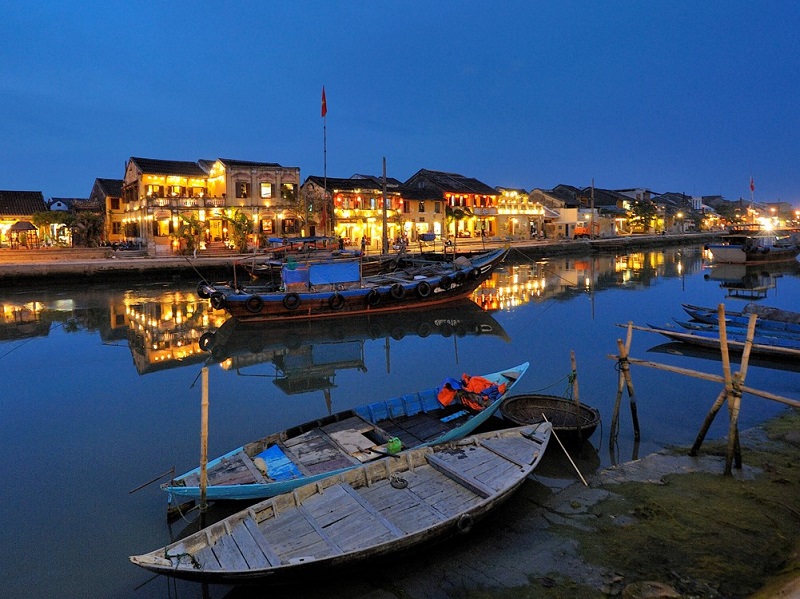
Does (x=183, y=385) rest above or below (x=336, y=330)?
below

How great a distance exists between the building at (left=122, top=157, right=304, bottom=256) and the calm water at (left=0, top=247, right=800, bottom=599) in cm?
1242

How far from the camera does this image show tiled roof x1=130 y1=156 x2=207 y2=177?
42.4 m

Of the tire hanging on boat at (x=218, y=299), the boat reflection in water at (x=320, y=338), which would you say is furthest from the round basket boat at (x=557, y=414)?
the tire hanging on boat at (x=218, y=299)

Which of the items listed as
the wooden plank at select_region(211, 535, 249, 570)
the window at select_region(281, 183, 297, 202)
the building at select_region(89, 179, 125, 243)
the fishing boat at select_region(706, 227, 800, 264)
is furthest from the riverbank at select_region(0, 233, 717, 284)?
the wooden plank at select_region(211, 535, 249, 570)

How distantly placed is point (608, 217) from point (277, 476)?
7516cm

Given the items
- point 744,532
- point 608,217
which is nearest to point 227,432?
point 744,532

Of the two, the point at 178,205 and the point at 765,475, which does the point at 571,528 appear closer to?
the point at 765,475

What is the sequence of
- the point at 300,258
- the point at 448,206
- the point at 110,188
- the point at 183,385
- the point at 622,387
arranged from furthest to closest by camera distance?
the point at 448,206
the point at 110,188
the point at 300,258
the point at 183,385
the point at 622,387

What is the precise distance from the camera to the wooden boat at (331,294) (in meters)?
23.1

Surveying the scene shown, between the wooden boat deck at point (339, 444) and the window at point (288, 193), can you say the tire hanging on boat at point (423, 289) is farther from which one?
the window at point (288, 193)

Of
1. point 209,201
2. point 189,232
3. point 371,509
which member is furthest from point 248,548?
point 209,201

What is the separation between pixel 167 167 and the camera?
44188 mm

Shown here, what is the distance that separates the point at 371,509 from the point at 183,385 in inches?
396

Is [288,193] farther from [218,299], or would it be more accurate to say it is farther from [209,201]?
[218,299]
